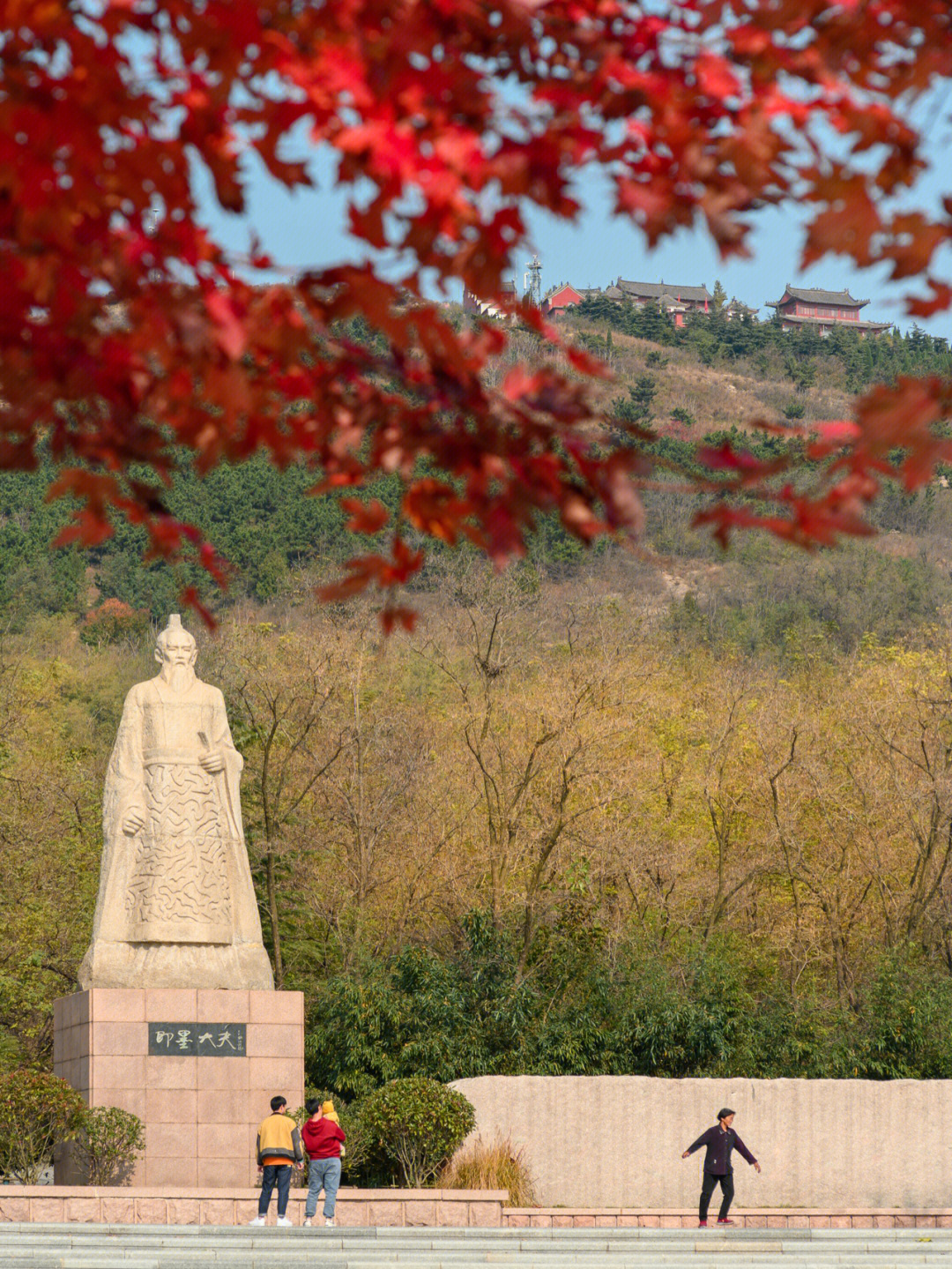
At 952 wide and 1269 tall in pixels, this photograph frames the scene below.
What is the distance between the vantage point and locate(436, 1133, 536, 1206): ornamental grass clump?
16.2 m

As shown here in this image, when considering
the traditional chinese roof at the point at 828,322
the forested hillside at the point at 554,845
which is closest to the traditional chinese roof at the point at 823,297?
the traditional chinese roof at the point at 828,322

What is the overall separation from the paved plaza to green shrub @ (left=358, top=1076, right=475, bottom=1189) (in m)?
2.15

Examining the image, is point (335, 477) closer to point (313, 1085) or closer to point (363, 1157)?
point (363, 1157)

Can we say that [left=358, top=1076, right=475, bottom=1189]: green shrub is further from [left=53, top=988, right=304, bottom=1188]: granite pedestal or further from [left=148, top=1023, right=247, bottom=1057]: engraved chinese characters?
[left=148, top=1023, right=247, bottom=1057]: engraved chinese characters

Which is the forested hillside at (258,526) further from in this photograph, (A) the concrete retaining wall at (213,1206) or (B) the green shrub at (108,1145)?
(A) the concrete retaining wall at (213,1206)

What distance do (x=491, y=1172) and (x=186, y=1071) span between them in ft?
9.89

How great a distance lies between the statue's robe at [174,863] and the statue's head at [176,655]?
6.1 inches

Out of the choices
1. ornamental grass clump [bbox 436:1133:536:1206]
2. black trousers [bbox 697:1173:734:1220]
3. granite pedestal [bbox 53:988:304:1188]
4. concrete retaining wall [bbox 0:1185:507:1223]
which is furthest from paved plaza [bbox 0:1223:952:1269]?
granite pedestal [bbox 53:988:304:1188]

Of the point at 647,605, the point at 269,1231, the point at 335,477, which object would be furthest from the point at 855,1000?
the point at 335,477

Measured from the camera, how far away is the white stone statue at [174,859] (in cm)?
1636

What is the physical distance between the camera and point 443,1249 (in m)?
12.4

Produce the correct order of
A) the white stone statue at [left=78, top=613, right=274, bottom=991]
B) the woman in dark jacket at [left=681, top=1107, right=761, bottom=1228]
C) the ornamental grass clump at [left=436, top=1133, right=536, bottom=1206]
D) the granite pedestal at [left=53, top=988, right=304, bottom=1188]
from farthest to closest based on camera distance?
the white stone statue at [left=78, top=613, right=274, bottom=991], the ornamental grass clump at [left=436, top=1133, right=536, bottom=1206], the granite pedestal at [left=53, top=988, right=304, bottom=1188], the woman in dark jacket at [left=681, top=1107, right=761, bottom=1228]

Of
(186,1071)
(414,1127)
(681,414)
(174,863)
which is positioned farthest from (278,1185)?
(681,414)

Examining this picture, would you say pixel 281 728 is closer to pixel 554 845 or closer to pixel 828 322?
pixel 554 845
